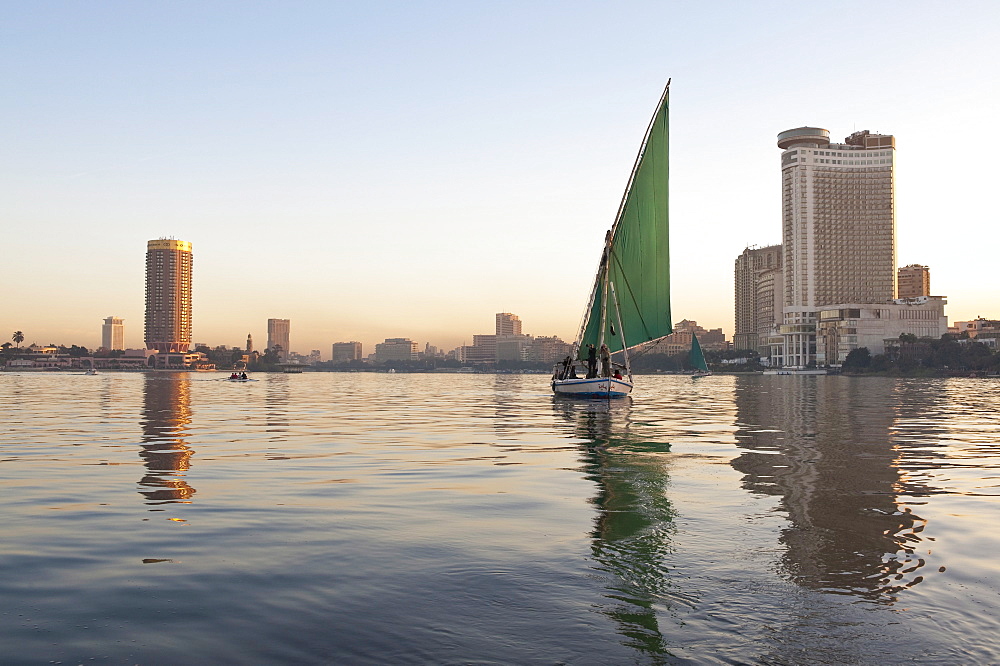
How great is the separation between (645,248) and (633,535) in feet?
153

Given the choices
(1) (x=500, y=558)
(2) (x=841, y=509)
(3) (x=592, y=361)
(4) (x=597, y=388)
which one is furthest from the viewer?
(3) (x=592, y=361)

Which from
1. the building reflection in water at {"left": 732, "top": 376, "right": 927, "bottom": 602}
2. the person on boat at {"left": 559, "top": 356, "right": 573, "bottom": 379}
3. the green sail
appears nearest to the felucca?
the green sail

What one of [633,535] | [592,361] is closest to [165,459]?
[633,535]

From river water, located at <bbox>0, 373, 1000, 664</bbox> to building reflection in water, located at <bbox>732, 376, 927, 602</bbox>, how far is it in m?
0.07

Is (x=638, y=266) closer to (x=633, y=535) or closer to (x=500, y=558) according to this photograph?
(x=633, y=535)

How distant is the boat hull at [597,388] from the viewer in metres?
60.1

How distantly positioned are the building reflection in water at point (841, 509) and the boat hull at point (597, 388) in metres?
27.1

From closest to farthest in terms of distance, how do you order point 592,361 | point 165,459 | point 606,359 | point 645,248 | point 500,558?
point 500,558
point 165,459
point 645,248
point 606,359
point 592,361

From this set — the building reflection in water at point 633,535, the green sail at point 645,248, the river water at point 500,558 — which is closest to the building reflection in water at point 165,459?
the river water at point 500,558

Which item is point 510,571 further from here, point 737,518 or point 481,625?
point 737,518

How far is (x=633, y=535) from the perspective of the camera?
12.5 m

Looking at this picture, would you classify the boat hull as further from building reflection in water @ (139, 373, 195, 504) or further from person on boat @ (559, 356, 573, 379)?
building reflection in water @ (139, 373, 195, 504)

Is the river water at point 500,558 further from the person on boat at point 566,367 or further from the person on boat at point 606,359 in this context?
the person on boat at point 566,367

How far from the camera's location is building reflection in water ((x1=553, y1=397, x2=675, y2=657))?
820 cm
